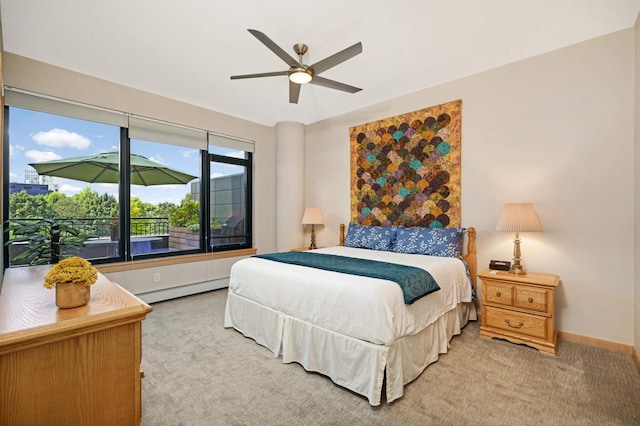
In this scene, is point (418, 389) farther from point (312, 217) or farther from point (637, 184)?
point (312, 217)

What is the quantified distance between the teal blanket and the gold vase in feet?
5.36

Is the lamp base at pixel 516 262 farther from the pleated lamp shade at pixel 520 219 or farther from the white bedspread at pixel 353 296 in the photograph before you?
the white bedspread at pixel 353 296

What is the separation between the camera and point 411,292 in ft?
6.73

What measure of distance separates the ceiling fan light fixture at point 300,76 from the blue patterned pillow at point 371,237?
79.9 inches

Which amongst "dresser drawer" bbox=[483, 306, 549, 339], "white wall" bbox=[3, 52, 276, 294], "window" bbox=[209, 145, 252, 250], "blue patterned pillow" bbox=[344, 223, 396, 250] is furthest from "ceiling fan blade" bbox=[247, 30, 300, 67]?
"dresser drawer" bbox=[483, 306, 549, 339]

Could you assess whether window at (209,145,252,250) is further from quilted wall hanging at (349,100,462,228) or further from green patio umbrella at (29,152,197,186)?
quilted wall hanging at (349,100,462,228)

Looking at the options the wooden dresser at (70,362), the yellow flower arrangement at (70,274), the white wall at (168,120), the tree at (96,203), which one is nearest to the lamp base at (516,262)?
the wooden dresser at (70,362)

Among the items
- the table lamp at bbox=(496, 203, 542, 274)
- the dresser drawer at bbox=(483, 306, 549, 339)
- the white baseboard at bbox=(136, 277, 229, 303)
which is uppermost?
the table lamp at bbox=(496, 203, 542, 274)

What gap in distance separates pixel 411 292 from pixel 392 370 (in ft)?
1.69

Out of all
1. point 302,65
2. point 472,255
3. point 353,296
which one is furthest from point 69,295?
point 472,255

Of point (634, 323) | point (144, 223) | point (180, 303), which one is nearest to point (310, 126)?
point (144, 223)

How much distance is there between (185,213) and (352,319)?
3.28 meters

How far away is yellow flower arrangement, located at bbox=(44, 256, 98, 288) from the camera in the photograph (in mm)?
1050

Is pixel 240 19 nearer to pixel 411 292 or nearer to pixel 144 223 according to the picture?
pixel 411 292
